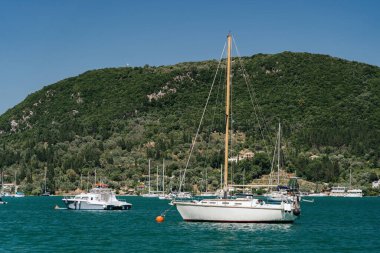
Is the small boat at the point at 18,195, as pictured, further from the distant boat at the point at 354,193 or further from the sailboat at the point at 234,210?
the sailboat at the point at 234,210

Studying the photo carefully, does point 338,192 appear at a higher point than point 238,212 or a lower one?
higher

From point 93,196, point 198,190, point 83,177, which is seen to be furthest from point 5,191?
point 93,196

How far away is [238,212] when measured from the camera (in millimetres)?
64562

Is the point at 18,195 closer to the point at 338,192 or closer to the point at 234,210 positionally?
the point at 338,192

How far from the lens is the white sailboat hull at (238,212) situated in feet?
212

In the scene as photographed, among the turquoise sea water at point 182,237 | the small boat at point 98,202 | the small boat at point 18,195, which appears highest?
the small boat at point 18,195

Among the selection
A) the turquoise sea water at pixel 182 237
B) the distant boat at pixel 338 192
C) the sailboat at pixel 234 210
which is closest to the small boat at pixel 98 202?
the turquoise sea water at pixel 182 237

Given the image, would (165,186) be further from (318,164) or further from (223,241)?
(223,241)

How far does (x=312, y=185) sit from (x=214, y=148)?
2937 cm

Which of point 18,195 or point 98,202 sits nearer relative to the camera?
point 98,202

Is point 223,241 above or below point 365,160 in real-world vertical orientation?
below

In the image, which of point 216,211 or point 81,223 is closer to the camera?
point 216,211

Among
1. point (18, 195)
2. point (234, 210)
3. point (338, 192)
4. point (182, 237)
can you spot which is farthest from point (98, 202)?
point (338, 192)

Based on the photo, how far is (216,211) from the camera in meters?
64.9
